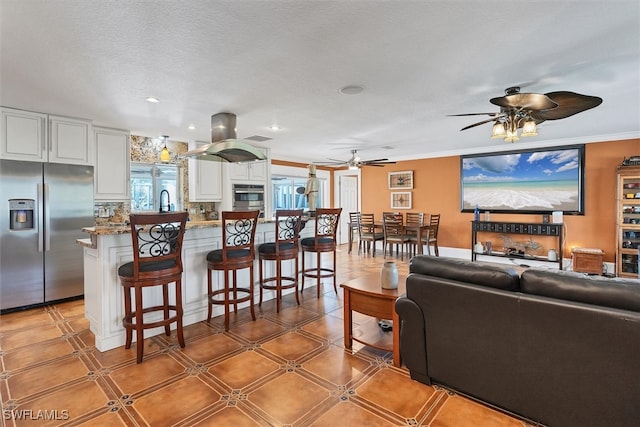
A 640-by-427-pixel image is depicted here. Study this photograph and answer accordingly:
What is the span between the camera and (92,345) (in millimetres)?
2756

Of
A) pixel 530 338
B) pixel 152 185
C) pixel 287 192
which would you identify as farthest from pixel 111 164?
pixel 530 338

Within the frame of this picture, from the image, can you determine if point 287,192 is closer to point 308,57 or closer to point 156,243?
point 156,243

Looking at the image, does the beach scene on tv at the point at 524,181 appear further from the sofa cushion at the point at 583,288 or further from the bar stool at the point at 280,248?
the sofa cushion at the point at 583,288

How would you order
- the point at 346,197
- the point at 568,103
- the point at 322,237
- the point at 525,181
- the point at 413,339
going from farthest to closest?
1. the point at 346,197
2. the point at 525,181
3. the point at 322,237
4. the point at 568,103
5. the point at 413,339

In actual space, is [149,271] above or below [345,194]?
below

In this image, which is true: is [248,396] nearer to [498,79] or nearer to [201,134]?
[498,79]

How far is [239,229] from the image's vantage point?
366cm

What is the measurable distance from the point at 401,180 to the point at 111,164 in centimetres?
619

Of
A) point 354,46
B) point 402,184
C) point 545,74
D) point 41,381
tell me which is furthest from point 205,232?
point 402,184

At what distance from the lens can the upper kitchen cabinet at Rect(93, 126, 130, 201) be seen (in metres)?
4.48

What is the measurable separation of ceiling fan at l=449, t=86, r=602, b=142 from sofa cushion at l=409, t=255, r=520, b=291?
1374mm

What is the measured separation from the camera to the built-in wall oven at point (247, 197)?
6.12 meters

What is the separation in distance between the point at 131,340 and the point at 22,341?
1064 millimetres

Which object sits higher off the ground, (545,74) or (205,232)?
(545,74)
